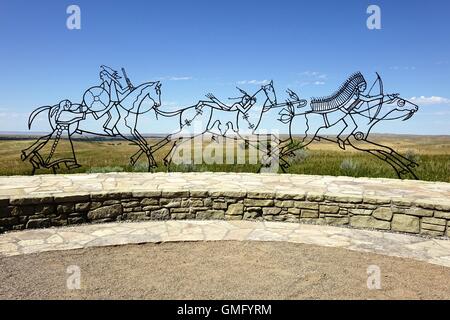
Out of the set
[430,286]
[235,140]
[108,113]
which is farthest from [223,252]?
[108,113]

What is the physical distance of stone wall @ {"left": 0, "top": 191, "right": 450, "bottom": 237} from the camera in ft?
19.3

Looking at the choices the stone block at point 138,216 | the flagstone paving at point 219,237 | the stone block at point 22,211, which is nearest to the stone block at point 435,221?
the flagstone paving at point 219,237

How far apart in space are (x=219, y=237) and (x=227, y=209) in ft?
3.46

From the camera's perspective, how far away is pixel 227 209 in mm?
6625

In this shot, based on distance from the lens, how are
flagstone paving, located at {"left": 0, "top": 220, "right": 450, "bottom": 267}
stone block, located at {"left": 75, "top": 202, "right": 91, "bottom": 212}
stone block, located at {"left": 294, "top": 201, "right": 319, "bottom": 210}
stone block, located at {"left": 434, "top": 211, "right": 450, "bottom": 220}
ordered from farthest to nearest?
1. stone block, located at {"left": 294, "top": 201, "right": 319, "bottom": 210}
2. stone block, located at {"left": 75, "top": 202, "right": 91, "bottom": 212}
3. stone block, located at {"left": 434, "top": 211, "right": 450, "bottom": 220}
4. flagstone paving, located at {"left": 0, "top": 220, "right": 450, "bottom": 267}

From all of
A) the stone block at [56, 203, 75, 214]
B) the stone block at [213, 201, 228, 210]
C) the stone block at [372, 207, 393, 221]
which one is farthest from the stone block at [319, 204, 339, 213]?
the stone block at [56, 203, 75, 214]

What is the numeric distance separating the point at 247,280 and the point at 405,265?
207cm

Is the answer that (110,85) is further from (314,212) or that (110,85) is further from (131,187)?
(314,212)

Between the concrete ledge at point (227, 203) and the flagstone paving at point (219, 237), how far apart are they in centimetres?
19

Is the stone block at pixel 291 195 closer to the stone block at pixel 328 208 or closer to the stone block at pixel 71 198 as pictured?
the stone block at pixel 328 208

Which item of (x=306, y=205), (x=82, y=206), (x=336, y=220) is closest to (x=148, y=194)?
(x=82, y=206)

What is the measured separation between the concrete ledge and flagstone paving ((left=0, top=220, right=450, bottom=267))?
0.19 meters

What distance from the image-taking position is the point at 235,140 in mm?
9203

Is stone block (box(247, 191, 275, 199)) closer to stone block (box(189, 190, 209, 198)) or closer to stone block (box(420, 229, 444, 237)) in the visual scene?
stone block (box(189, 190, 209, 198))
